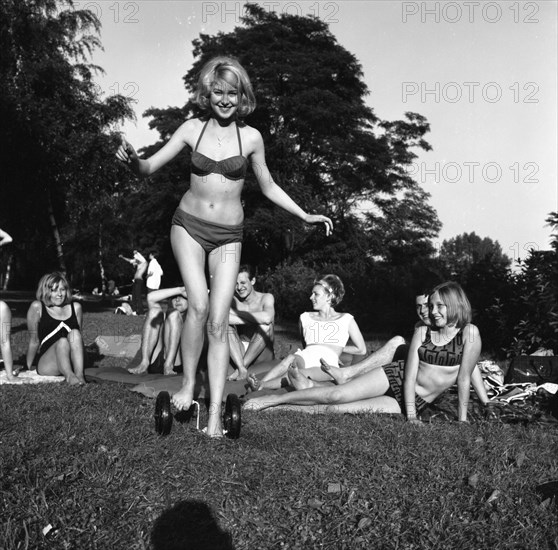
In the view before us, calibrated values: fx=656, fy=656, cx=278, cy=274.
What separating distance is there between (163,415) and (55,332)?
325 cm

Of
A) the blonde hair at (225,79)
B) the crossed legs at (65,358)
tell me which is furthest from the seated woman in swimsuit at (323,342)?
the blonde hair at (225,79)

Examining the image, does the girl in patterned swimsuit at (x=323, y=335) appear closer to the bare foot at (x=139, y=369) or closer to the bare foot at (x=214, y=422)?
the bare foot at (x=139, y=369)

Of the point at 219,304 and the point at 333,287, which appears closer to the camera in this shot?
the point at 219,304

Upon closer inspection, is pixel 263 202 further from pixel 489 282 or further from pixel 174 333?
pixel 174 333

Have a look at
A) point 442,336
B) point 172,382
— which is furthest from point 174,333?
point 442,336

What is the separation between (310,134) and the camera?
30.5m

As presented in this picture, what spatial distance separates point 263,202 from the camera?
1172 inches

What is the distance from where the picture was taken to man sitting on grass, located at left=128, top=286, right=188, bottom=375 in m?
7.21

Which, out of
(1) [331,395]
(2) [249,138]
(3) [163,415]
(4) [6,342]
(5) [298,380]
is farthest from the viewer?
(4) [6,342]

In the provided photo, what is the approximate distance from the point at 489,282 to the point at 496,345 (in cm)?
167

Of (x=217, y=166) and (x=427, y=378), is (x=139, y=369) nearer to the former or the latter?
(x=427, y=378)

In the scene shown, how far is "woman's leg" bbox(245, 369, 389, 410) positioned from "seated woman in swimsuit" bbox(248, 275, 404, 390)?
79 centimetres

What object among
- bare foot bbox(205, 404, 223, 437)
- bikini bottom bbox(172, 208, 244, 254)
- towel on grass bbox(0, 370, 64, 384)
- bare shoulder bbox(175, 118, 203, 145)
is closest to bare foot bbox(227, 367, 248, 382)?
towel on grass bbox(0, 370, 64, 384)

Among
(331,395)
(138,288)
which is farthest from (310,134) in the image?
(331,395)
